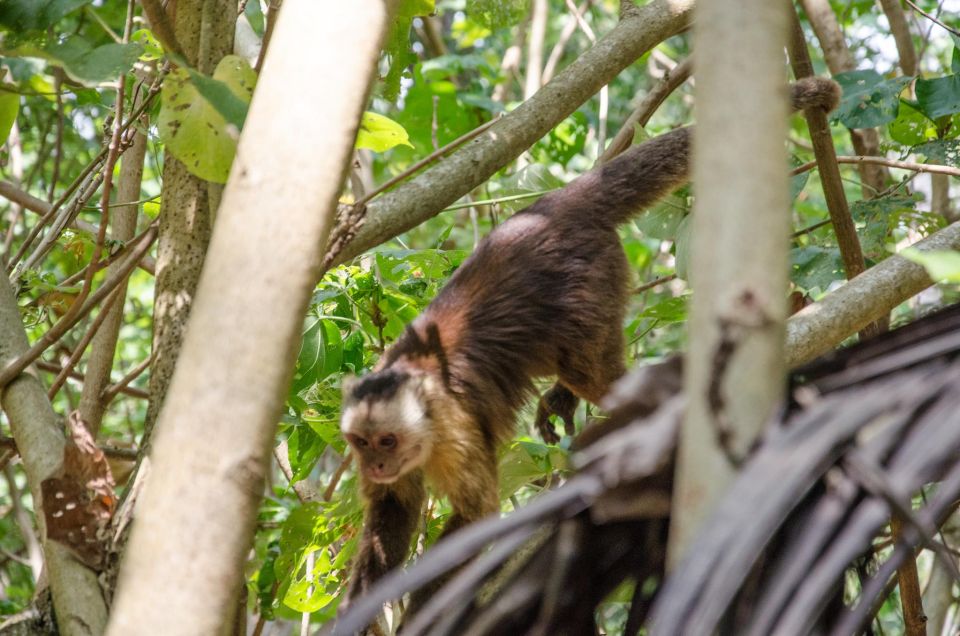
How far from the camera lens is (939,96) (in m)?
3.03

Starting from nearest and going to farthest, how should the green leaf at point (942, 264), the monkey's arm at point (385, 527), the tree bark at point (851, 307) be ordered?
the green leaf at point (942, 264) → the tree bark at point (851, 307) → the monkey's arm at point (385, 527)

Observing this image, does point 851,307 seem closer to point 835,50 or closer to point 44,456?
point 44,456

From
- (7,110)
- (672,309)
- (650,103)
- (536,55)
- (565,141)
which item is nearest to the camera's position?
(7,110)

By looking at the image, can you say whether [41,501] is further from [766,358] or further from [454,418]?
[454,418]

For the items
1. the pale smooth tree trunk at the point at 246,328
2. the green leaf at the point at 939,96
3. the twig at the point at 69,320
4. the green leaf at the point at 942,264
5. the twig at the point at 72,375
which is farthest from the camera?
the green leaf at the point at 939,96

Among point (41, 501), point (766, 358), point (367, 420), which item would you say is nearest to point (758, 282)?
point (766, 358)

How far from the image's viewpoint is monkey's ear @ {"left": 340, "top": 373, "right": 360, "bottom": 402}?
10.9ft

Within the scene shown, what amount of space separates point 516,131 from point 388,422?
1.02 meters

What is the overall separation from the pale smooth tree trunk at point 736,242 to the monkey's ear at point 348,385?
2.49 m

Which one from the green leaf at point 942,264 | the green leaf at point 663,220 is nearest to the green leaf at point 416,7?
the green leaf at point 663,220

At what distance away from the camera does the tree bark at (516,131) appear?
2453 mm

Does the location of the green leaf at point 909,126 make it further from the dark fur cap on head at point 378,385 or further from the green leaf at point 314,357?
the green leaf at point 314,357

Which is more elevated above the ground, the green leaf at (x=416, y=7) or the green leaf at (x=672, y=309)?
the green leaf at (x=416, y=7)

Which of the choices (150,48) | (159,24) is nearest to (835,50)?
(150,48)
